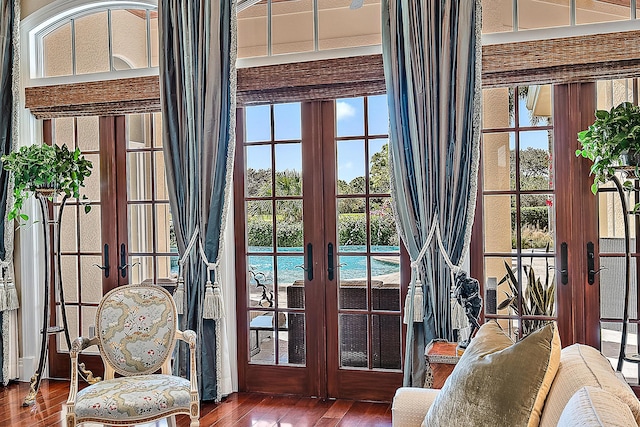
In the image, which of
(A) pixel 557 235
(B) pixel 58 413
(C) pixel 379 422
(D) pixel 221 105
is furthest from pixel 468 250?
(B) pixel 58 413

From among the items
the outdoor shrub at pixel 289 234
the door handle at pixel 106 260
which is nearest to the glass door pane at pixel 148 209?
the door handle at pixel 106 260

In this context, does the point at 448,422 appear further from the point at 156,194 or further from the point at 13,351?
the point at 13,351

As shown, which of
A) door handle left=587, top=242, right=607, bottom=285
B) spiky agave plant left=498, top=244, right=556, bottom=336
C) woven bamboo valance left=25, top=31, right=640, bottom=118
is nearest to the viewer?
woven bamboo valance left=25, top=31, right=640, bottom=118

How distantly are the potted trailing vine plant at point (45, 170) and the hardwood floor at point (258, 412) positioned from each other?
4.53ft

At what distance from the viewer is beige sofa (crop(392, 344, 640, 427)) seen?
148 cm

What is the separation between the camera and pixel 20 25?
5148mm

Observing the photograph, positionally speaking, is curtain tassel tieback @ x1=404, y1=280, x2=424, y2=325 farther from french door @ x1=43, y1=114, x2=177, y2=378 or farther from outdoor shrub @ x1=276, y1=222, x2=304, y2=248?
french door @ x1=43, y1=114, x2=177, y2=378

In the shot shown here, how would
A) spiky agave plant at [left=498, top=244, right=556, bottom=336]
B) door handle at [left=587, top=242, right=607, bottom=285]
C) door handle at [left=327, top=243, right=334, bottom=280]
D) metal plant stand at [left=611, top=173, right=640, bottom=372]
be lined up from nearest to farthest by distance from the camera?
metal plant stand at [left=611, top=173, right=640, bottom=372], door handle at [left=587, top=242, right=607, bottom=285], spiky agave plant at [left=498, top=244, right=556, bottom=336], door handle at [left=327, top=243, right=334, bottom=280]

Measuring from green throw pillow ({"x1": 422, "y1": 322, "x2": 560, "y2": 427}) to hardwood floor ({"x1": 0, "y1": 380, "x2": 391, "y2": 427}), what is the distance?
210 cm

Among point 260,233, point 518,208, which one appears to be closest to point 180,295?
point 260,233

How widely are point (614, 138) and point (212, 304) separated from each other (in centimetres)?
280

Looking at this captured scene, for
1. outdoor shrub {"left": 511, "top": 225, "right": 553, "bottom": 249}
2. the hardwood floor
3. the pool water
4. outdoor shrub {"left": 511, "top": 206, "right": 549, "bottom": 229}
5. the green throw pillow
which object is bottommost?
the hardwood floor

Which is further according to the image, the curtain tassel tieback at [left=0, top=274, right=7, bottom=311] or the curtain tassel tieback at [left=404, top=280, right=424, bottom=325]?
the curtain tassel tieback at [left=0, top=274, right=7, bottom=311]

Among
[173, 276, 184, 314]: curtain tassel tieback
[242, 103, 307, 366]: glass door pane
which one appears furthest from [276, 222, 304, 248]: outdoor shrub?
[173, 276, 184, 314]: curtain tassel tieback
